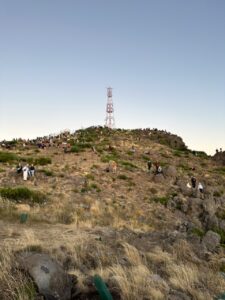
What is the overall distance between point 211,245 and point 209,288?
5.85 m

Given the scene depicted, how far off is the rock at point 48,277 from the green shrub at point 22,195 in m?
16.5

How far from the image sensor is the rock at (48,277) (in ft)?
22.4

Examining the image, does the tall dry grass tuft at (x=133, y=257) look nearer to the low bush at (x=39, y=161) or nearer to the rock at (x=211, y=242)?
the rock at (x=211, y=242)

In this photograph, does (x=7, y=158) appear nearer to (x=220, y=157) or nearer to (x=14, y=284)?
(x=14, y=284)

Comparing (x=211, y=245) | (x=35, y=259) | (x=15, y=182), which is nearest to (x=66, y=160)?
(x=15, y=182)

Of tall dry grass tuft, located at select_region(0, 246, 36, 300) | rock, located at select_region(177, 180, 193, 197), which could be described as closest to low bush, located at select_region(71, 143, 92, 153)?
rock, located at select_region(177, 180, 193, 197)

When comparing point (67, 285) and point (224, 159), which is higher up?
point (224, 159)

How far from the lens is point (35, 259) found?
7.53 meters

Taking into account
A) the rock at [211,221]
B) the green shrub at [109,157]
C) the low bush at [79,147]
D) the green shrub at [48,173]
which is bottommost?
the rock at [211,221]

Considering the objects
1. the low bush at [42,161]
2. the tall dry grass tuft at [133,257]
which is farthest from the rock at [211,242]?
the low bush at [42,161]

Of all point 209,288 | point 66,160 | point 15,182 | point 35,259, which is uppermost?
point 66,160

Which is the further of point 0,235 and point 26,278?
point 0,235

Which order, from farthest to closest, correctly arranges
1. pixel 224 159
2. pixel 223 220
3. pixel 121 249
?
pixel 224 159 → pixel 223 220 → pixel 121 249

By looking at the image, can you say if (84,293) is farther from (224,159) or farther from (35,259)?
(224,159)
